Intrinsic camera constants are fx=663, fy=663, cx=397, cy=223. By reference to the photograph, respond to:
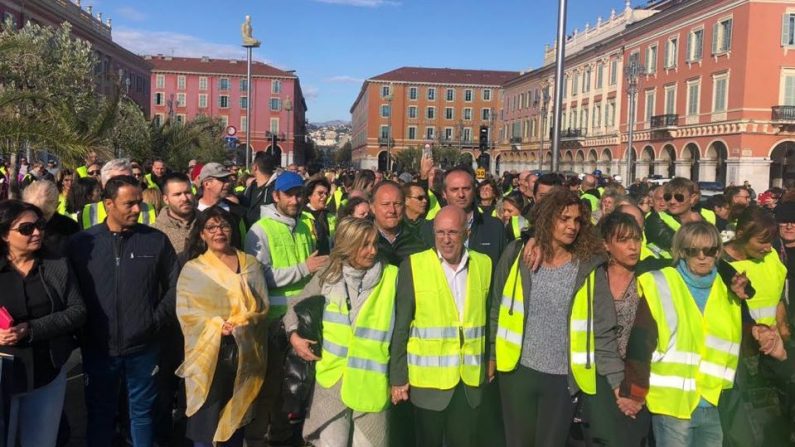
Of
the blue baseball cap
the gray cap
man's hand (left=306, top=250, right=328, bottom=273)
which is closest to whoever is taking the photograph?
man's hand (left=306, top=250, right=328, bottom=273)

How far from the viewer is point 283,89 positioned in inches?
3546

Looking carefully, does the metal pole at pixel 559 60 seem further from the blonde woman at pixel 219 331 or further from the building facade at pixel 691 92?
the building facade at pixel 691 92

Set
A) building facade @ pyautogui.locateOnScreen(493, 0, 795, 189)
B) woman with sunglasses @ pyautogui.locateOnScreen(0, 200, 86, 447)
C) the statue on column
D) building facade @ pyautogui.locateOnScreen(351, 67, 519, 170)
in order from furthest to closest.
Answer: building facade @ pyautogui.locateOnScreen(351, 67, 519, 170) → building facade @ pyautogui.locateOnScreen(493, 0, 795, 189) → the statue on column → woman with sunglasses @ pyautogui.locateOnScreen(0, 200, 86, 447)

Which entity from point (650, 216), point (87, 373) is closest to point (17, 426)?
point (87, 373)

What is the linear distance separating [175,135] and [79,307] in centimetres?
1639

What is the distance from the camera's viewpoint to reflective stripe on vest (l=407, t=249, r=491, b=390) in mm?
3832

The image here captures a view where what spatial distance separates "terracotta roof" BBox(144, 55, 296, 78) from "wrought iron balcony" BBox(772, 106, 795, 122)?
6524 cm

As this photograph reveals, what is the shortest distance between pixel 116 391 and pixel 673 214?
5.04 meters

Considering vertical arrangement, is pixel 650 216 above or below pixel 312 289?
above

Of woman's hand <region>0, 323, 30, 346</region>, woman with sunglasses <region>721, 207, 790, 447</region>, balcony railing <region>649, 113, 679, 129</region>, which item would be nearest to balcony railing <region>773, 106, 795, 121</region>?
balcony railing <region>649, 113, 679, 129</region>

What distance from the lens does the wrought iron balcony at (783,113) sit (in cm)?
3669

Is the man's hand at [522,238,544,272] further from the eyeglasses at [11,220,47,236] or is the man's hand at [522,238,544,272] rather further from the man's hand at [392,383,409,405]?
the eyeglasses at [11,220,47,236]

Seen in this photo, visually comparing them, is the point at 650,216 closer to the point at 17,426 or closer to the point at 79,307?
the point at 79,307

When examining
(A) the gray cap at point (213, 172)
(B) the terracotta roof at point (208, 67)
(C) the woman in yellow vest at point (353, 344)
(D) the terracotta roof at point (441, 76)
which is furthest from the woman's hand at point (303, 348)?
(D) the terracotta roof at point (441, 76)
